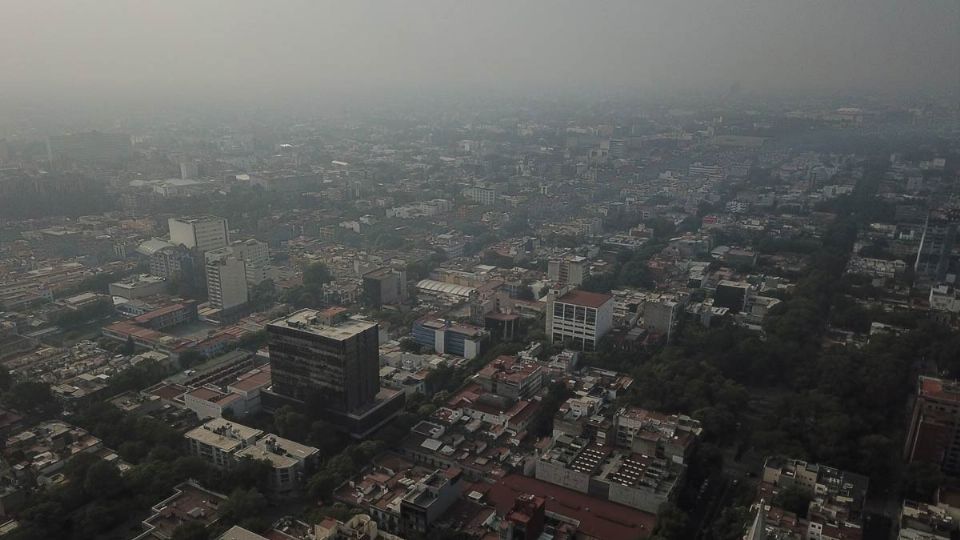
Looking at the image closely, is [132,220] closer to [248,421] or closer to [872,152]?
[248,421]

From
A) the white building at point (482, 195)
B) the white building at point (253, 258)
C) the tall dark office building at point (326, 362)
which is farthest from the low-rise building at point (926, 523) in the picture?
the white building at point (482, 195)

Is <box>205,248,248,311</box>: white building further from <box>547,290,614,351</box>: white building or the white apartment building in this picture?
<box>547,290,614,351</box>: white building

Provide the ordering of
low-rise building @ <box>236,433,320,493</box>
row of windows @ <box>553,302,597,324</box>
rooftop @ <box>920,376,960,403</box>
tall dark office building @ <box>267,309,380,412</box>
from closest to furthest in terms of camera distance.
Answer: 1. low-rise building @ <box>236,433,320,493</box>
2. rooftop @ <box>920,376,960,403</box>
3. tall dark office building @ <box>267,309,380,412</box>
4. row of windows @ <box>553,302,597,324</box>

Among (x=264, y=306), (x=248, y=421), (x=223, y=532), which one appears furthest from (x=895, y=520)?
(x=264, y=306)

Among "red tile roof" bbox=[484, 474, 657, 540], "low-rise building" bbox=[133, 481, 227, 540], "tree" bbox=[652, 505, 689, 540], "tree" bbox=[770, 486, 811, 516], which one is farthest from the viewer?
"tree" bbox=[770, 486, 811, 516]

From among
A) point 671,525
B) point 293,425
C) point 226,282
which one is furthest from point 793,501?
point 226,282

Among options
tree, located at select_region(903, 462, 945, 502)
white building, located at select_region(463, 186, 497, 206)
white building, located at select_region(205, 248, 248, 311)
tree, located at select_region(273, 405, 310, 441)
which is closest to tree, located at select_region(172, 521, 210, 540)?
tree, located at select_region(273, 405, 310, 441)

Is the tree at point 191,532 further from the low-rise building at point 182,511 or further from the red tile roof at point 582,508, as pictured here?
the red tile roof at point 582,508
